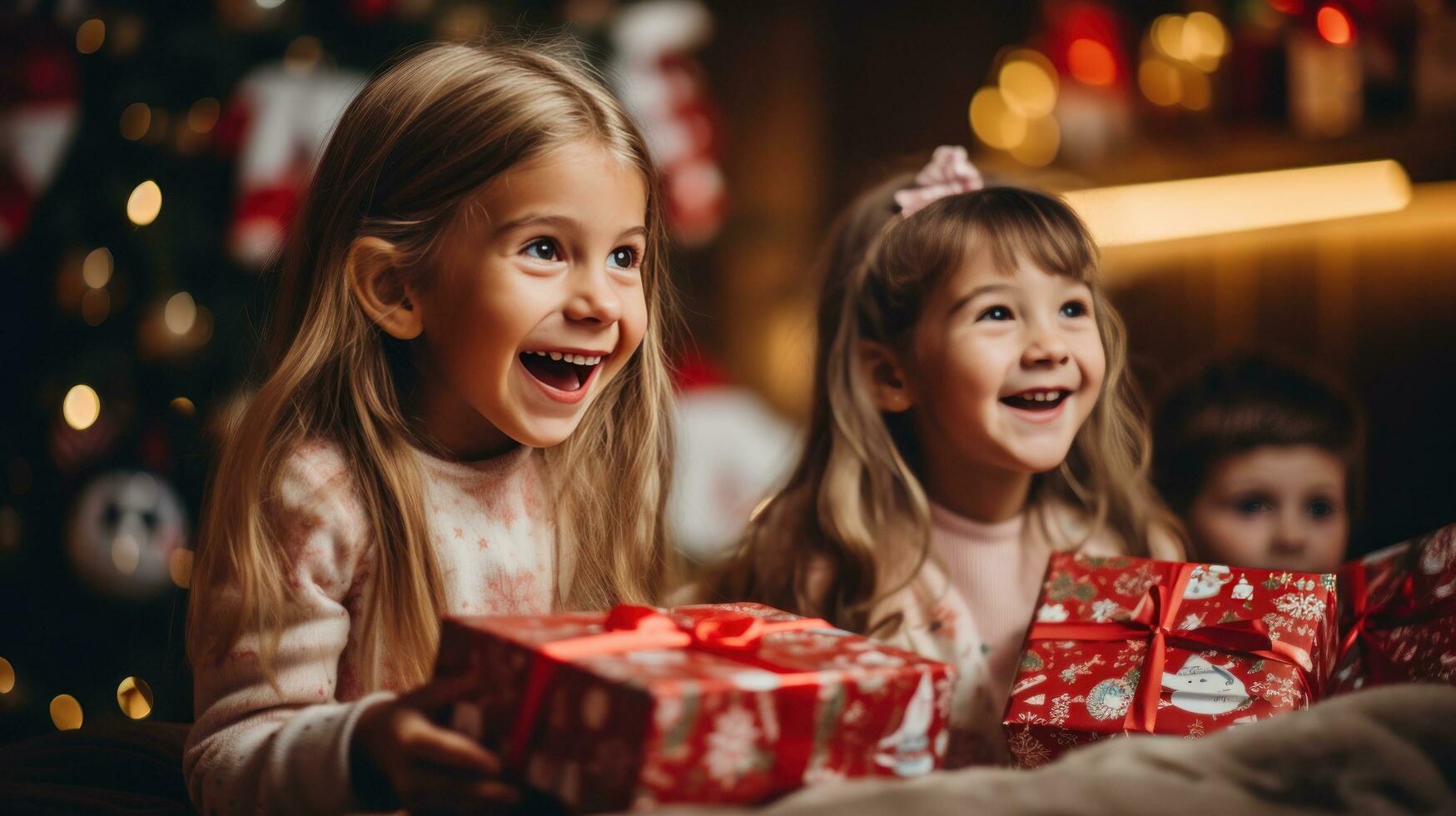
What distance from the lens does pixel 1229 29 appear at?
2.09m

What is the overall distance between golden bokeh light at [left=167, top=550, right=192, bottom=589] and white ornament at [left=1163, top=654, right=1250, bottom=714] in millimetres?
1349

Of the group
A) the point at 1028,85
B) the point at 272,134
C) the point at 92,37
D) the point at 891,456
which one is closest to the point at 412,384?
A: the point at 891,456

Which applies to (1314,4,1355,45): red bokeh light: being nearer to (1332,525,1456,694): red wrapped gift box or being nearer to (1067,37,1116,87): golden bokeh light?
(1067,37,1116,87): golden bokeh light

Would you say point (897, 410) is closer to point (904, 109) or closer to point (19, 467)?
point (19, 467)

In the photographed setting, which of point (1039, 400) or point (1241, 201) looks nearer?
point (1039, 400)

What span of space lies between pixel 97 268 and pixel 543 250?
3.86ft

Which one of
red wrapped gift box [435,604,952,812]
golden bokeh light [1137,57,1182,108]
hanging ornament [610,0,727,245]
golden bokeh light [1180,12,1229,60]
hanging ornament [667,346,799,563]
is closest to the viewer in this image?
red wrapped gift box [435,604,952,812]

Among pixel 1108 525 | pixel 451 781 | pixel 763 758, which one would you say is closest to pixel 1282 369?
pixel 1108 525

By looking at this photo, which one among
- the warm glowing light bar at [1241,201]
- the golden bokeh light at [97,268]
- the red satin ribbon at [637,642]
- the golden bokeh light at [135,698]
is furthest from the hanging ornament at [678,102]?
the red satin ribbon at [637,642]

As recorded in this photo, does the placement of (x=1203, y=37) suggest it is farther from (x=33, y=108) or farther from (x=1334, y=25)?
(x=33, y=108)

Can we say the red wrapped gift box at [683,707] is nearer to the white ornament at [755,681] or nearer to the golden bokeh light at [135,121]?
the white ornament at [755,681]

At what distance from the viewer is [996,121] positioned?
9.36 feet

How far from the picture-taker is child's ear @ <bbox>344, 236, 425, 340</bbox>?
0.98m

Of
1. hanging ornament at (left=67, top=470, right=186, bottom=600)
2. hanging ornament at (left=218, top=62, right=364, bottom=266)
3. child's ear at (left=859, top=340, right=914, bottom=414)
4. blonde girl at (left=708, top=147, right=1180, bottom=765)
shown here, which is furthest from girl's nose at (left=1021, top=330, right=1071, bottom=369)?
hanging ornament at (left=67, top=470, right=186, bottom=600)
